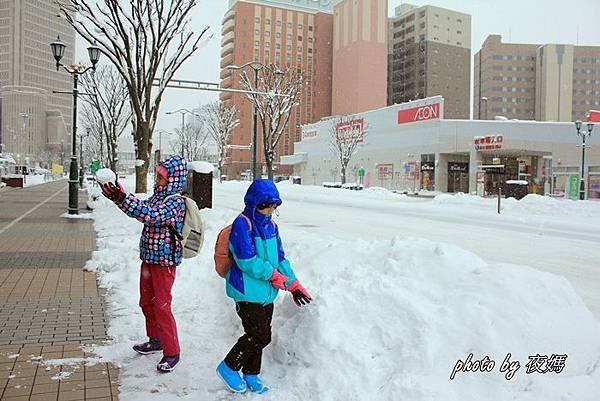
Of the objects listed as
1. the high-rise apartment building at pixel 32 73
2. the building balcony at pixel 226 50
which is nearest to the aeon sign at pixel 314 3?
the building balcony at pixel 226 50

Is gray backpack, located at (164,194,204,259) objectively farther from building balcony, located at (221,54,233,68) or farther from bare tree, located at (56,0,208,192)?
building balcony, located at (221,54,233,68)

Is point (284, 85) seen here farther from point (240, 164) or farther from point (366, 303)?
point (240, 164)

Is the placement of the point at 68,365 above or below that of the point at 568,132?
below

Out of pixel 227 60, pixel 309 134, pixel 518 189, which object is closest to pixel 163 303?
pixel 518 189

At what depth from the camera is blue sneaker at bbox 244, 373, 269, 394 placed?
3936 millimetres

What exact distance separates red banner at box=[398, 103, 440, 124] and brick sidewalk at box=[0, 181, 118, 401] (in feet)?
138

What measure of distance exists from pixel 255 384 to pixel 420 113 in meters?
49.5

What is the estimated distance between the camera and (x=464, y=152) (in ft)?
157

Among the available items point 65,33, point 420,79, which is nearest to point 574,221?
point 65,33

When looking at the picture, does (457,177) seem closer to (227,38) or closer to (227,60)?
(227,60)

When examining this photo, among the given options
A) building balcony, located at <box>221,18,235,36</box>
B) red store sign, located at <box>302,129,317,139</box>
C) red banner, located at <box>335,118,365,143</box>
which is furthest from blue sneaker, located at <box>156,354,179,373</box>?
building balcony, located at <box>221,18,235,36</box>

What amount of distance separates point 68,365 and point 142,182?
17710 mm

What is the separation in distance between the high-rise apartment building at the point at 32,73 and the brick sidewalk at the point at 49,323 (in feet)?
42.2

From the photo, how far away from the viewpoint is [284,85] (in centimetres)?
4538
